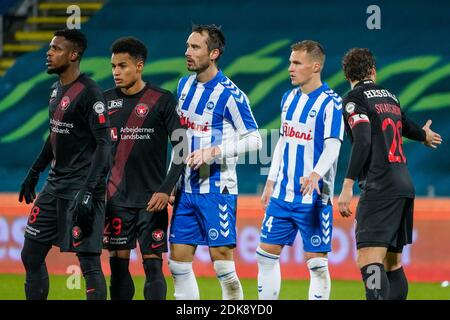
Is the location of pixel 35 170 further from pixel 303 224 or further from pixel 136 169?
pixel 303 224

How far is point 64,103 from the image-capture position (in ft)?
20.7

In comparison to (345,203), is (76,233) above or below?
below

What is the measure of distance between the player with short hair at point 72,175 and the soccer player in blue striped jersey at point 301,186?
1187mm

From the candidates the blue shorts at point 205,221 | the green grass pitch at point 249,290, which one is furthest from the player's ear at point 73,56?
the green grass pitch at point 249,290

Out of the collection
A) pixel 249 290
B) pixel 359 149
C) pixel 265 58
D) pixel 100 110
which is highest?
pixel 265 58

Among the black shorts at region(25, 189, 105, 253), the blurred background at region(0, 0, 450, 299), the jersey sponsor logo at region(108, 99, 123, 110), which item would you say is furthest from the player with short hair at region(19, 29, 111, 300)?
the blurred background at region(0, 0, 450, 299)

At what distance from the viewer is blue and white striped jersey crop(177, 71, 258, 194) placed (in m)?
6.46

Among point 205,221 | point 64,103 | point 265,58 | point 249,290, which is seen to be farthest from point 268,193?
point 265,58

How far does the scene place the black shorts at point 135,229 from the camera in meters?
6.45

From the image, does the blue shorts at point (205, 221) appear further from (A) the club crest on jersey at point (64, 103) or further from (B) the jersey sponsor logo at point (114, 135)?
(A) the club crest on jersey at point (64, 103)

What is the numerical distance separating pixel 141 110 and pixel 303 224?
1321 mm

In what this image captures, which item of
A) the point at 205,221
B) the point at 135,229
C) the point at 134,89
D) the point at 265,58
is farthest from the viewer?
the point at 265,58

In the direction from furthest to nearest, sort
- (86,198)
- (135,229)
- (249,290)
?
(249,290) → (135,229) → (86,198)
